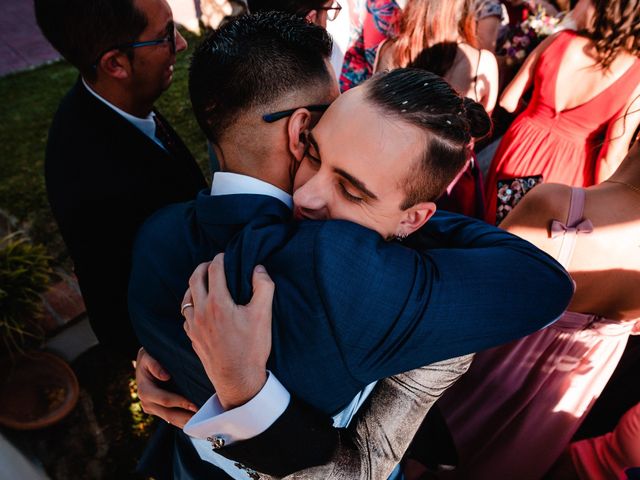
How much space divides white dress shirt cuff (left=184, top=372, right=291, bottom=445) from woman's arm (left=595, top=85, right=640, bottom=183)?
9.48ft

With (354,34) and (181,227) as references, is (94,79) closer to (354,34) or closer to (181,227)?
(181,227)

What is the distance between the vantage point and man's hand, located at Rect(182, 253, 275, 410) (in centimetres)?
109

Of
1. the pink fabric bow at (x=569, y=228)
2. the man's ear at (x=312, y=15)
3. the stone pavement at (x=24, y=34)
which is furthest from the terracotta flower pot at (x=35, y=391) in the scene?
the stone pavement at (x=24, y=34)

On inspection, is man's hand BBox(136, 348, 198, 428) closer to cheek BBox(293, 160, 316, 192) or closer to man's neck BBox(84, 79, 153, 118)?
cheek BBox(293, 160, 316, 192)

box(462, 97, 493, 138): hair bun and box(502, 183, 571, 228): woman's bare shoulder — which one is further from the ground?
box(462, 97, 493, 138): hair bun

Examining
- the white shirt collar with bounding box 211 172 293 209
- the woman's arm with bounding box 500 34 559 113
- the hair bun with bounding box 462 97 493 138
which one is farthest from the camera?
the woman's arm with bounding box 500 34 559 113

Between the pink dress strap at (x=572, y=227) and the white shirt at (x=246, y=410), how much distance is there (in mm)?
1059

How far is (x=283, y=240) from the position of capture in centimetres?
117

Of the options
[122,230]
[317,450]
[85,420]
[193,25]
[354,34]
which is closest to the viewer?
[317,450]

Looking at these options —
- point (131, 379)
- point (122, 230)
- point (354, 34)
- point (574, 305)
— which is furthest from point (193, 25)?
point (574, 305)

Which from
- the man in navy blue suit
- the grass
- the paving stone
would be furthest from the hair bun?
the grass

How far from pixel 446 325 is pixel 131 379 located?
3229 millimetres

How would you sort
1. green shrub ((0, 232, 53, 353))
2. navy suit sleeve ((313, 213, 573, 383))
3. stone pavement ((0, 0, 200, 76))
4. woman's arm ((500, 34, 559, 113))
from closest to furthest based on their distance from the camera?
navy suit sleeve ((313, 213, 573, 383))
green shrub ((0, 232, 53, 353))
woman's arm ((500, 34, 559, 113))
stone pavement ((0, 0, 200, 76))

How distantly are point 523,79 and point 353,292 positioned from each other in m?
3.21
